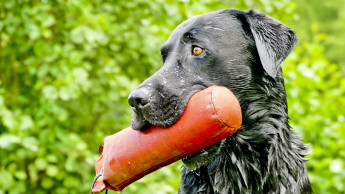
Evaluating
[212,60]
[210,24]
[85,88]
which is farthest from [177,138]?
[85,88]

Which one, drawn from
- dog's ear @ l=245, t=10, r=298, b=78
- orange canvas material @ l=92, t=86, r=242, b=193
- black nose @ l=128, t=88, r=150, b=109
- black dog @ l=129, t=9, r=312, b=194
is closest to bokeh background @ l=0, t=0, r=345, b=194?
dog's ear @ l=245, t=10, r=298, b=78

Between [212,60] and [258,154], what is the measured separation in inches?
24.1

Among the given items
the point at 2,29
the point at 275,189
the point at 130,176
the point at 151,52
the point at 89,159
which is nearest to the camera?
the point at 130,176

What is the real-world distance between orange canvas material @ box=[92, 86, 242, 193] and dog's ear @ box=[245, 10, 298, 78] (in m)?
0.34

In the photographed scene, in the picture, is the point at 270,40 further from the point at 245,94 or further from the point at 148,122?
the point at 148,122

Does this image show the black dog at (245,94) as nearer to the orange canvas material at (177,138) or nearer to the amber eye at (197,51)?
the amber eye at (197,51)

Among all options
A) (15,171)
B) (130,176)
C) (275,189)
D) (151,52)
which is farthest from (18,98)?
(275,189)

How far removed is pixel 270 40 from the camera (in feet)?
8.34

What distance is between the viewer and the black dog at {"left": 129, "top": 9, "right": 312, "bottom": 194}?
246 centimetres

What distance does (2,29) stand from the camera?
15.5 ft

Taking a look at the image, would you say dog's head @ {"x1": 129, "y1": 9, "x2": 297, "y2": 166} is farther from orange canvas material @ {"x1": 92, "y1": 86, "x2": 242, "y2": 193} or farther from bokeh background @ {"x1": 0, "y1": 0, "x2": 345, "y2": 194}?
bokeh background @ {"x1": 0, "y1": 0, "x2": 345, "y2": 194}

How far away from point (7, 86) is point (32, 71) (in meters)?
0.79

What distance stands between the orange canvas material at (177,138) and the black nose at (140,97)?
152 millimetres

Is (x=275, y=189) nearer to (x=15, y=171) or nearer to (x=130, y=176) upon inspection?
(x=130, y=176)
